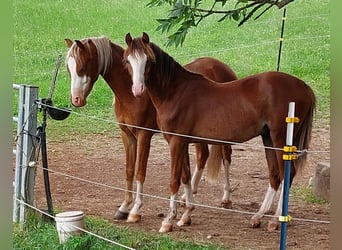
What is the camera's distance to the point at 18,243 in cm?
322

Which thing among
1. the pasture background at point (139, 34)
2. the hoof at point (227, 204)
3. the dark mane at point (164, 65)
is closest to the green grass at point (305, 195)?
the hoof at point (227, 204)

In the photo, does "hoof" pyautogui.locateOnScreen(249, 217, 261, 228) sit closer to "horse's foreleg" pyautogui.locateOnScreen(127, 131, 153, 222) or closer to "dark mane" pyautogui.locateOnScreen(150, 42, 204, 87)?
"horse's foreleg" pyautogui.locateOnScreen(127, 131, 153, 222)

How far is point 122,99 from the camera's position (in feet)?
12.1

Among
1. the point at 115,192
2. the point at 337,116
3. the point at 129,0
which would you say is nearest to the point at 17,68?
the point at 129,0

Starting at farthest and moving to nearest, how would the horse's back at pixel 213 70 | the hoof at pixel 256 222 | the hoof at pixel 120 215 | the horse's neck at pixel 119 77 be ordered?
the horse's back at pixel 213 70
the hoof at pixel 120 215
the horse's neck at pixel 119 77
the hoof at pixel 256 222

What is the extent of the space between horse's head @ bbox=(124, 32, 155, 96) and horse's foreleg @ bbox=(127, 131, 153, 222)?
0.55m

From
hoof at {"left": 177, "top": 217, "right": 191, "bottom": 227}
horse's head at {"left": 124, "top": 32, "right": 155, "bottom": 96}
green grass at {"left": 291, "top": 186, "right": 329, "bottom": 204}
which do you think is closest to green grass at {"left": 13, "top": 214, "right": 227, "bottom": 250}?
hoof at {"left": 177, "top": 217, "right": 191, "bottom": 227}

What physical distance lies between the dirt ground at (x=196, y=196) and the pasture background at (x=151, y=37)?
101 cm

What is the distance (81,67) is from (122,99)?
1.31ft

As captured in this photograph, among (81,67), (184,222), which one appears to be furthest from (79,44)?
(184,222)

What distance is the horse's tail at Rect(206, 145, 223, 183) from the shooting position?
408 centimetres

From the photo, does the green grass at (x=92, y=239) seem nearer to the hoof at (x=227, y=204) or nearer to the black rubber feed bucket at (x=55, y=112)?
the black rubber feed bucket at (x=55, y=112)

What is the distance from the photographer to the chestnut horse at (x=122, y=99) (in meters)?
3.46

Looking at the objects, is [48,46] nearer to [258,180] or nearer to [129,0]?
[129,0]
